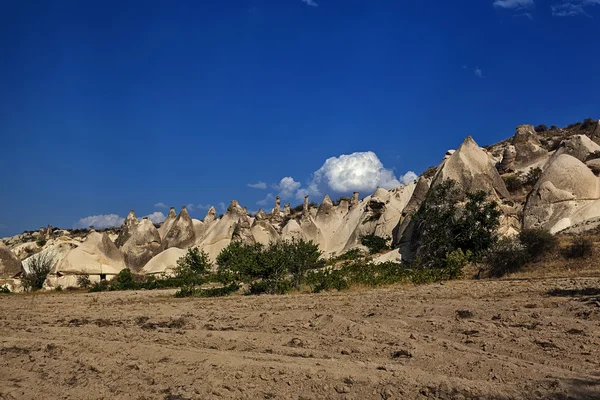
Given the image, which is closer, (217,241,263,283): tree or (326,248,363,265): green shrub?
(217,241,263,283): tree

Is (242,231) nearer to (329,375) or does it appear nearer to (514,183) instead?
(514,183)

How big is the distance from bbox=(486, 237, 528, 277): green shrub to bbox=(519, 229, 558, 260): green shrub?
220 mm

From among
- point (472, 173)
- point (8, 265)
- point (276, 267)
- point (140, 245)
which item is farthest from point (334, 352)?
point (140, 245)

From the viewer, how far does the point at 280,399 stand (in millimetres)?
4961

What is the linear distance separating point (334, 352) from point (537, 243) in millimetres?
11706

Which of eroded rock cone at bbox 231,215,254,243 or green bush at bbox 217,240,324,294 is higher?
eroded rock cone at bbox 231,215,254,243

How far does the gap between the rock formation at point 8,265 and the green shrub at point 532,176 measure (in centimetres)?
2738

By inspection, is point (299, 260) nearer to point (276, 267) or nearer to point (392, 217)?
point (276, 267)

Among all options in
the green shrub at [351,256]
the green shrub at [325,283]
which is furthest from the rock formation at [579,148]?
the green shrub at [325,283]

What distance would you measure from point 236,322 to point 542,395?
5170mm

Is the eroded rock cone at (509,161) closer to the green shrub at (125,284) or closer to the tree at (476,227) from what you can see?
the tree at (476,227)

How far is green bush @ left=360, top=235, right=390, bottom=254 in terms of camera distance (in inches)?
1164

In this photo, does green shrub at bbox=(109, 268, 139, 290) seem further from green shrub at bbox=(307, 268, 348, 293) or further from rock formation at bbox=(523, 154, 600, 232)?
rock formation at bbox=(523, 154, 600, 232)

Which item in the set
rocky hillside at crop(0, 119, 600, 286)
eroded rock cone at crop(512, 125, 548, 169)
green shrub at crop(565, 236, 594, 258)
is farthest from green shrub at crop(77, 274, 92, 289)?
eroded rock cone at crop(512, 125, 548, 169)
